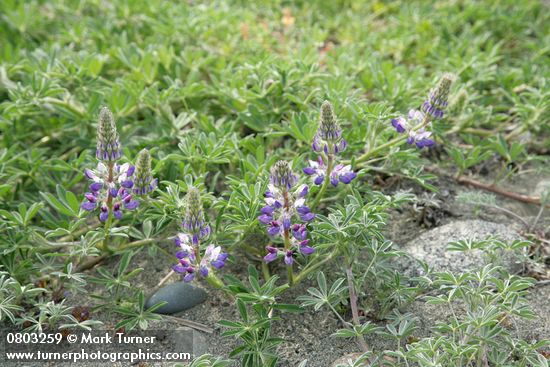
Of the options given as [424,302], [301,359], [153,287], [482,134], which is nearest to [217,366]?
[301,359]

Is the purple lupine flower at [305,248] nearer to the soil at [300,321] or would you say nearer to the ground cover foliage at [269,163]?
the ground cover foliage at [269,163]

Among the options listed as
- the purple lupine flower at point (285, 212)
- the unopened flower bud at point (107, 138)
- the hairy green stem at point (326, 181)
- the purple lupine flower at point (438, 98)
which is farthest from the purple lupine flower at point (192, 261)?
the purple lupine flower at point (438, 98)

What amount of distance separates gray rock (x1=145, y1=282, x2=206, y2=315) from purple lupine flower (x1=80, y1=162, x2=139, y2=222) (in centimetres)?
41

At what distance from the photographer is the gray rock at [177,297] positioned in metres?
2.86

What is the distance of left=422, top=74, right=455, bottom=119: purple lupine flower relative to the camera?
2.81 meters

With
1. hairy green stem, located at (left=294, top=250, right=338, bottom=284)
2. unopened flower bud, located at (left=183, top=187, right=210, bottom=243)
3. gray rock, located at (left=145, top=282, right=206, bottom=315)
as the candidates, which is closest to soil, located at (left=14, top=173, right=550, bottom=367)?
gray rock, located at (left=145, top=282, right=206, bottom=315)

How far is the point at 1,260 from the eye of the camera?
2.84 meters

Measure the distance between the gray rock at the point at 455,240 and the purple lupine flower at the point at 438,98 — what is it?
589 millimetres

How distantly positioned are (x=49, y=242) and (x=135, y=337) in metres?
0.56

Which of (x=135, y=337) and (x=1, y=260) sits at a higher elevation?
(x=1, y=260)

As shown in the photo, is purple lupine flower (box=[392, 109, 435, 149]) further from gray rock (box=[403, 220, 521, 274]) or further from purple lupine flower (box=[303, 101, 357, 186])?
gray rock (box=[403, 220, 521, 274])

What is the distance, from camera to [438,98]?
9.29 ft

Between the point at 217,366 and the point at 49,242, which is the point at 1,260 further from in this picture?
the point at 217,366

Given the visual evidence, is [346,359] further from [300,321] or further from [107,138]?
[107,138]
